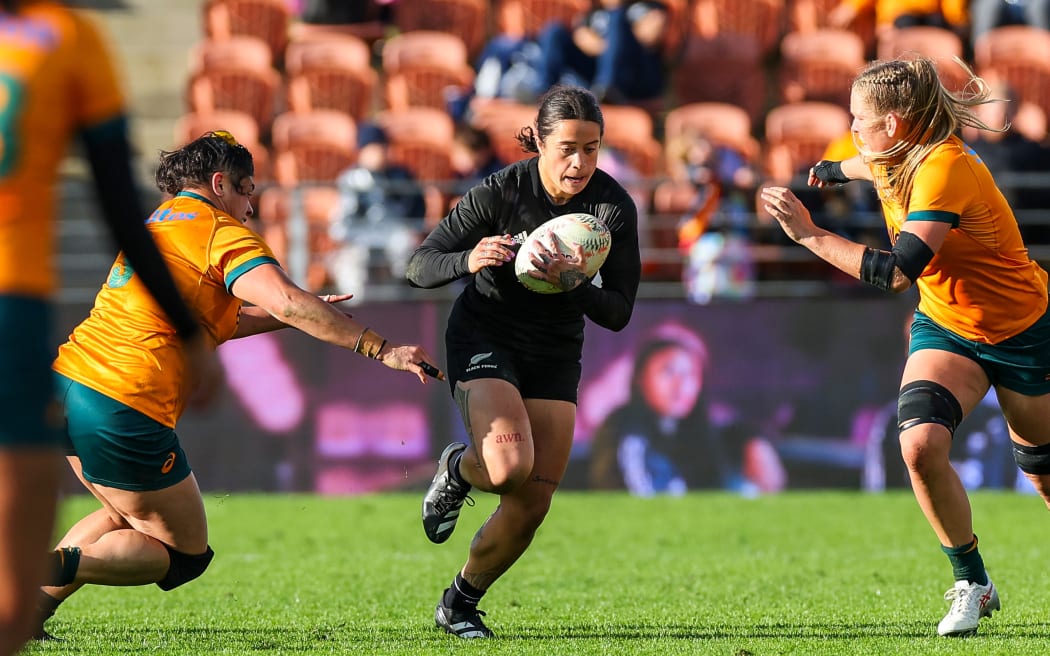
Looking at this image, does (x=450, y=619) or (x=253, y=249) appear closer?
(x=253, y=249)

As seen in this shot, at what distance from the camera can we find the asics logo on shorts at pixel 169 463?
5.26 m

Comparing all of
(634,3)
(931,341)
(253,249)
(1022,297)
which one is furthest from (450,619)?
(634,3)

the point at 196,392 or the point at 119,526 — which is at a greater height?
the point at 196,392

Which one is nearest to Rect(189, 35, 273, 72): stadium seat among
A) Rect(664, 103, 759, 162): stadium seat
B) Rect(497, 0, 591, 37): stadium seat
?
Rect(497, 0, 591, 37): stadium seat

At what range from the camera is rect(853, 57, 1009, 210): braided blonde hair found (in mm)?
5637

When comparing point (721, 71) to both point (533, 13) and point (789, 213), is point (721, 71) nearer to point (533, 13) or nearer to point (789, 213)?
point (533, 13)

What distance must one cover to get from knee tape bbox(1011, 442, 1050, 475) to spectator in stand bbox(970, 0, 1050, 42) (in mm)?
10430

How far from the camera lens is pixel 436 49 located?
1571 centimetres

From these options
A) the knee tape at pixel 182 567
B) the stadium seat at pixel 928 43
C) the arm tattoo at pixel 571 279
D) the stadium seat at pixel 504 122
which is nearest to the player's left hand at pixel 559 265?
the arm tattoo at pixel 571 279

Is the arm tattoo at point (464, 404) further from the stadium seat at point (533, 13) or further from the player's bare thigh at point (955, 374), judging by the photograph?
the stadium seat at point (533, 13)

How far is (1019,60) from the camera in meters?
15.2

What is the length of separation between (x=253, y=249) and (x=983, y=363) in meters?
2.97

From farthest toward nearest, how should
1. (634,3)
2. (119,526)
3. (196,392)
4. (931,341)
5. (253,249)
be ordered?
(634,3)
(931,341)
(119,526)
(253,249)
(196,392)

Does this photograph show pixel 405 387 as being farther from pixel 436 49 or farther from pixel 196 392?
pixel 196 392
